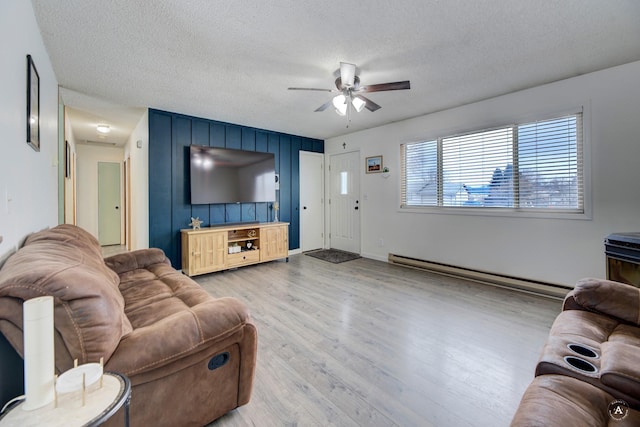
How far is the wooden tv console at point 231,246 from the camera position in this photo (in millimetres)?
3904

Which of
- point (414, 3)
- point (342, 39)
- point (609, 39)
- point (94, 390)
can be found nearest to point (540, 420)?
point (94, 390)

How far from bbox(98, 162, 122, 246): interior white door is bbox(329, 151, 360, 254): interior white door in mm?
5332

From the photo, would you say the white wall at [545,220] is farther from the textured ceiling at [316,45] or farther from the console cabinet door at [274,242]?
the console cabinet door at [274,242]

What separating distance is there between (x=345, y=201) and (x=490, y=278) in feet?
9.62

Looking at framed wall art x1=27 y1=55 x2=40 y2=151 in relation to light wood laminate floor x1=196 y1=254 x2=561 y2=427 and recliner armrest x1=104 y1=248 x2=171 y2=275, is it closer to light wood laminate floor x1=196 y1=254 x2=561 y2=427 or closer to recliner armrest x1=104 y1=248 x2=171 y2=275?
recliner armrest x1=104 y1=248 x2=171 y2=275

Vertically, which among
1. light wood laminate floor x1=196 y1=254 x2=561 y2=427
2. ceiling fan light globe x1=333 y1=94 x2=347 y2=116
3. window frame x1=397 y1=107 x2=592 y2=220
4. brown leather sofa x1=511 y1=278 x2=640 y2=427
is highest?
ceiling fan light globe x1=333 y1=94 x2=347 y2=116

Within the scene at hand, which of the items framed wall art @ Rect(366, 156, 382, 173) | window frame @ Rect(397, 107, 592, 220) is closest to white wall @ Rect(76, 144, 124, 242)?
framed wall art @ Rect(366, 156, 382, 173)

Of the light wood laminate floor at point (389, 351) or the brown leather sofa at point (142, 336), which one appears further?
the light wood laminate floor at point (389, 351)

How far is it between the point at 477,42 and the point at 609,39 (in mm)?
1100

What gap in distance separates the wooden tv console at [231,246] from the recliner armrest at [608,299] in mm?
3884

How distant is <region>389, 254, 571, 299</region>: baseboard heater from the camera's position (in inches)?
124

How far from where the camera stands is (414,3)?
185cm

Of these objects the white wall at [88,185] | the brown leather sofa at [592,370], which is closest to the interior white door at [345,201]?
the brown leather sofa at [592,370]

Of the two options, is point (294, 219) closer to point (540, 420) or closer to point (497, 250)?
point (497, 250)
